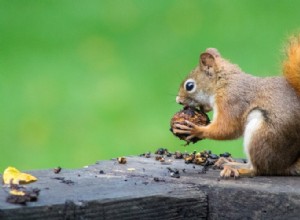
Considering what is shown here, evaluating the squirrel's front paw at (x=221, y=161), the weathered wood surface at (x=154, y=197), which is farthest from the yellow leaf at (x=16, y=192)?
the squirrel's front paw at (x=221, y=161)

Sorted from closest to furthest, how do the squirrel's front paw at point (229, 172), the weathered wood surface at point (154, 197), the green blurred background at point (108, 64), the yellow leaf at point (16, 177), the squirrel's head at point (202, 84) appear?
the weathered wood surface at point (154, 197)
the yellow leaf at point (16, 177)
the squirrel's front paw at point (229, 172)
the squirrel's head at point (202, 84)
the green blurred background at point (108, 64)

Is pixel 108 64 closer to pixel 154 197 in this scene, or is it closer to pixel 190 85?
pixel 190 85

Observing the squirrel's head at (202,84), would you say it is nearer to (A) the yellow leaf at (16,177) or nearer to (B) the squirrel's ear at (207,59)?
(B) the squirrel's ear at (207,59)

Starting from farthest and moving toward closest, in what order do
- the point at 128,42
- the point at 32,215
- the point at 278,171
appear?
the point at 128,42
the point at 278,171
the point at 32,215

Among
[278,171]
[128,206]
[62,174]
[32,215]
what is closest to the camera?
[32,215]

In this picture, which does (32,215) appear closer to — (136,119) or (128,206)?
(128,206)

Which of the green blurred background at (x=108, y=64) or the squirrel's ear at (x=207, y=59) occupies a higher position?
the green blurred background at (x=108, y=64)

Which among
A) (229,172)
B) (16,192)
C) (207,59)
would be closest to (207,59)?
(207,59)

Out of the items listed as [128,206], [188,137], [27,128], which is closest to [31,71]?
[27,128]
